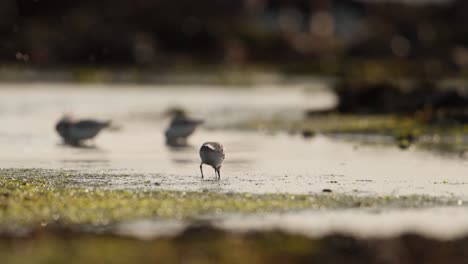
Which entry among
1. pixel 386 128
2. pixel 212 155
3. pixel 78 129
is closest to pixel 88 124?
pixel 78 129

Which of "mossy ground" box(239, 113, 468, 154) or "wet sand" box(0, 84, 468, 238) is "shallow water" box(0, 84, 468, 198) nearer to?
"wet sand" box(0, 84, 468, 238)

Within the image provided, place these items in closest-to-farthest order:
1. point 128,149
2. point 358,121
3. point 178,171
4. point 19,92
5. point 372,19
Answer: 1. point 178,171
2. point 128,149
3. point 358,121
4. point 19,92
5. point 372,19

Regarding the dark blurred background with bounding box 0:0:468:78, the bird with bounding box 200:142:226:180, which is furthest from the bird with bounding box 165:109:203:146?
the dark blurred background with bounding box 0:0:468:78

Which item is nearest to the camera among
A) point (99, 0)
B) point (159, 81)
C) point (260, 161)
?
point (260, 161)

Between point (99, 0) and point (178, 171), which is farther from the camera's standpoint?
point (99, 0)

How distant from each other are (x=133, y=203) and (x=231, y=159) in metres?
8.90

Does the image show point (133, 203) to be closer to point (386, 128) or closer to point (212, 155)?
point (212, 155)

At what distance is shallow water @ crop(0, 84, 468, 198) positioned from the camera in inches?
887

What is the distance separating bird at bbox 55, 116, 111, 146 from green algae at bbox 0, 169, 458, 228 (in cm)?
1030

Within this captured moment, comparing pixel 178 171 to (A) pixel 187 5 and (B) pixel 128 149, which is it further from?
(A) pixel 187 5

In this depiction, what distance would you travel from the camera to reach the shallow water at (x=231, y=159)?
887 inches

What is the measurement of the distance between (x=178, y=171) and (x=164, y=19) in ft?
396

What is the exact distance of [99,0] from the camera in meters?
151

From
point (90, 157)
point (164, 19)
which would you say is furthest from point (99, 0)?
point (90, 157)
